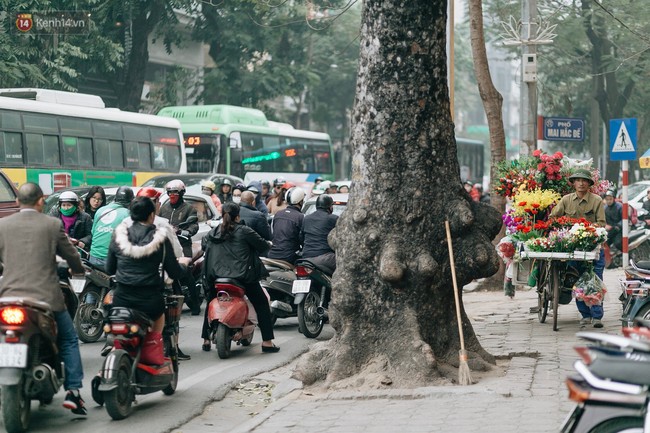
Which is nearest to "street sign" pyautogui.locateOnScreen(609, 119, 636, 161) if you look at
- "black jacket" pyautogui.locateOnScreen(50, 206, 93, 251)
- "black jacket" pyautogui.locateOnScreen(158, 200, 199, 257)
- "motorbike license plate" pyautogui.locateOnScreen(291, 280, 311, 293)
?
"motorbike license plate" pyautogui.locateOnScreen(291, 280, 311, 293)

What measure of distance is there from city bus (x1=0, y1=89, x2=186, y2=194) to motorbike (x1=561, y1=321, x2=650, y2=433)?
19037mm

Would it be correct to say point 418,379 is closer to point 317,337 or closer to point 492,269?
point 492,269

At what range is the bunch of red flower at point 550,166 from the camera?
12766mm

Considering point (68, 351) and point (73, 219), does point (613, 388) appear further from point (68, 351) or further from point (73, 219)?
point (73, 219)

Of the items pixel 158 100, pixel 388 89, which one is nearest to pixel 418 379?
pixel 388 89

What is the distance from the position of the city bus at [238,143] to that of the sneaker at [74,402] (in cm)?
2433

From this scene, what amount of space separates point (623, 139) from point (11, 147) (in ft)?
39.7

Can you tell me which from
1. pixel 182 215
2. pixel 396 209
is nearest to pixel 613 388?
pixel 396 209

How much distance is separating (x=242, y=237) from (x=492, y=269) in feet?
9.19

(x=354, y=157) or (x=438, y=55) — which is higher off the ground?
(x=438, y=55)

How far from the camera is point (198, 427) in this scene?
8000 millimetres

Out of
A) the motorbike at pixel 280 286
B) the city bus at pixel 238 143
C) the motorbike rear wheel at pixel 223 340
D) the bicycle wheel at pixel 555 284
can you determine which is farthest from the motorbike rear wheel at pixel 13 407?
the city bus at pixel 238 143

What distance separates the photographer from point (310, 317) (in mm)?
12758

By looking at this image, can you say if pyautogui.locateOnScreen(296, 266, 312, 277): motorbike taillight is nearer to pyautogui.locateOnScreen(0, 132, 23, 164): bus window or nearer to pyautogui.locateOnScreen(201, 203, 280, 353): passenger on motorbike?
pyautogui.locateOnScreen(201, 203, 280, 353): passenger on motorbike
